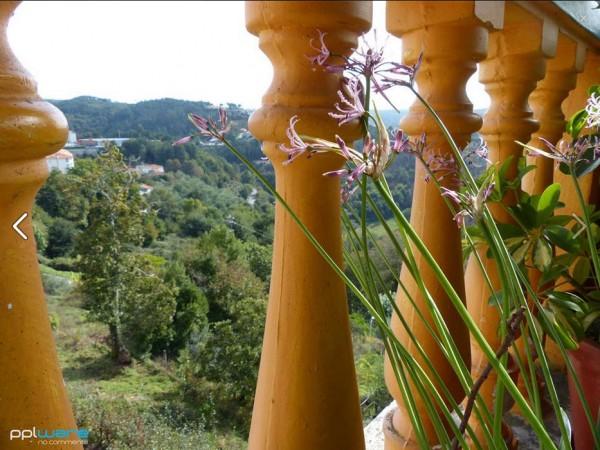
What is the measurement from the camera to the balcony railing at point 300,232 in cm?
53

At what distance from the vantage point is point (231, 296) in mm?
2424

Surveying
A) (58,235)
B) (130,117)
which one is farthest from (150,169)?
(58,235)

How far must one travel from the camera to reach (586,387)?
3.52 feet

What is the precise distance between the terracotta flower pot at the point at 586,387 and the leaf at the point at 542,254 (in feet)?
0.62

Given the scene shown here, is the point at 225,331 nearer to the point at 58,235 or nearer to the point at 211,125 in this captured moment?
the point at 58,235

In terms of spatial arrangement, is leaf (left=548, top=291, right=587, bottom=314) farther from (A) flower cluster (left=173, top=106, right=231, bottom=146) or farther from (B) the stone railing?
(A) flower cluster (left=173, top=106, right=231, bottom=146)

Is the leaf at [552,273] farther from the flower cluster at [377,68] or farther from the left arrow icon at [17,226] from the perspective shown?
the left arrow icon at [17,226]

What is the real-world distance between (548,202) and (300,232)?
641mm

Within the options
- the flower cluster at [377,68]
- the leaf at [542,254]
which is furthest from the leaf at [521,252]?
the flower cluster at [377,68]

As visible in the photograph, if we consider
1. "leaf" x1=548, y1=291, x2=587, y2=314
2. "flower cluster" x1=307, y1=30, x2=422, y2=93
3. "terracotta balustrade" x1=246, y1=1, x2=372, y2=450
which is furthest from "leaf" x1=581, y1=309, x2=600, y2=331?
"flower cluster" x1=307, y1=30, x2=422, y2=93

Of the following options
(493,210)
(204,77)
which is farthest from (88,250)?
(493,210)

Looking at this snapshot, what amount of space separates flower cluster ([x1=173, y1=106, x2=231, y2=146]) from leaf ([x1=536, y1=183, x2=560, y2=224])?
0.80 meters

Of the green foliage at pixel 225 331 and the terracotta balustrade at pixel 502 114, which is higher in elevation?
the terracotta balustrade at pixel 502 114

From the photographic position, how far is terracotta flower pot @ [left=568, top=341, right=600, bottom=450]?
1040 mm
